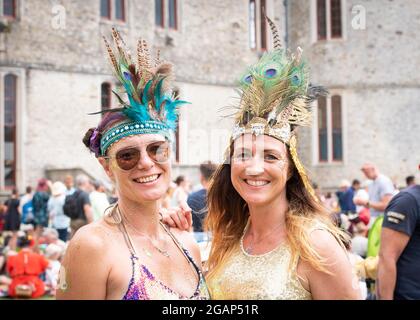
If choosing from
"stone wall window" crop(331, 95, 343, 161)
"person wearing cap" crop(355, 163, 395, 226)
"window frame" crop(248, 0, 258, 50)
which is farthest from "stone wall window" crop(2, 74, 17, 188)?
"person wearing cap" crop(355, 163, 395, 226)

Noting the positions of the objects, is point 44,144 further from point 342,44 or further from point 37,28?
point 342,44

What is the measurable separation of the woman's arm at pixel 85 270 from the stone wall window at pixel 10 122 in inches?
548

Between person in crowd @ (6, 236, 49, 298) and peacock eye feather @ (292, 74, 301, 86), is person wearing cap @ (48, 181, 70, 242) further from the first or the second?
peacock eye feather @ (292, 74, 301, 86)

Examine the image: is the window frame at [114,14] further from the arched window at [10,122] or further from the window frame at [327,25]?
the window frame at [327,25]

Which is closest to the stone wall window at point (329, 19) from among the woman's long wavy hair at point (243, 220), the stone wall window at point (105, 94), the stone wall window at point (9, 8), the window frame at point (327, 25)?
the window frame at point (327, 25)

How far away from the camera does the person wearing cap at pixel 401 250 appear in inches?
153

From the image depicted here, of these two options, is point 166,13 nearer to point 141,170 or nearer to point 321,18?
point 321,18

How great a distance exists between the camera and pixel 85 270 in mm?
2242

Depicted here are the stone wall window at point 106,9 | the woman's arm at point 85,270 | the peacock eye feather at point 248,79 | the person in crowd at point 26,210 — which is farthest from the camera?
the stone wall window at point 106,9

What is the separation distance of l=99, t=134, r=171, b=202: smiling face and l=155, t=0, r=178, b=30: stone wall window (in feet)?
51.3

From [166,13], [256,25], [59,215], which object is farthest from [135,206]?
[256,25]

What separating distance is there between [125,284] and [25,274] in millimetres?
6408

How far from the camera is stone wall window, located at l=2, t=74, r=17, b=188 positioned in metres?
15.6

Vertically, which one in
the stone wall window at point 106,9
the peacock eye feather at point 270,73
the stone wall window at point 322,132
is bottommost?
the peacock eye feather at point 270,73
